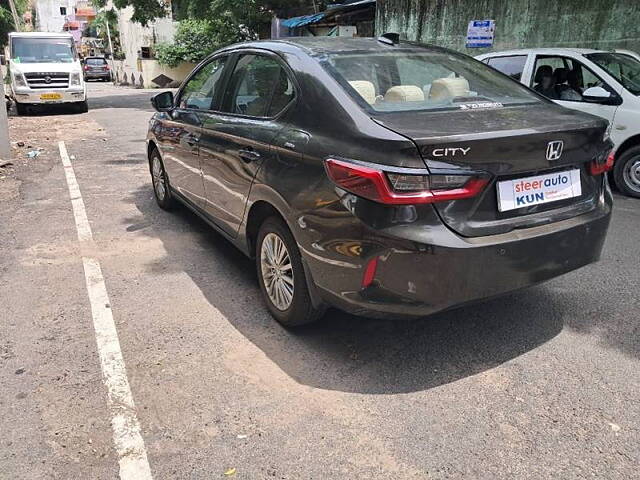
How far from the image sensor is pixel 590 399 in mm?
2746

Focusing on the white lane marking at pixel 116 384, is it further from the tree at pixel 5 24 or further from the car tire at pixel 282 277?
the tree at pixel 5 24

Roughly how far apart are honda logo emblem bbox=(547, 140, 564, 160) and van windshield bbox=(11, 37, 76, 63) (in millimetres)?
17247

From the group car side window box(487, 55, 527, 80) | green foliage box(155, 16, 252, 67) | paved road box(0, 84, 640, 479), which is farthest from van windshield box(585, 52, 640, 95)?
green foliage box(155, 16, 252, 67)

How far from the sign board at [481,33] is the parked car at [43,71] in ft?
37.0

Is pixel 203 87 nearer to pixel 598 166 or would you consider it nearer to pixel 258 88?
pixel 258 88

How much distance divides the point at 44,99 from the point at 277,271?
15.4 metres

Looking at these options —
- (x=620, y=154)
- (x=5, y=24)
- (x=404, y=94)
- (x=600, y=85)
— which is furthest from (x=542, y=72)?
(x=5, y=24)

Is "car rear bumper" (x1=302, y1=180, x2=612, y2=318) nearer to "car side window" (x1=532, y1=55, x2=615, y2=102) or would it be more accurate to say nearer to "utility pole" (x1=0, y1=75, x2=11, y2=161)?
"car side window" (x1=532, y1=55, x2=615, y2=102)

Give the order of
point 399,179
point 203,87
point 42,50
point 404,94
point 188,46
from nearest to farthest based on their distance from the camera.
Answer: point 399,179, point 404,94, point 203,87, point 42,50, point 188,46

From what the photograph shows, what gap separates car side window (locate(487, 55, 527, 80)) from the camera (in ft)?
23.6

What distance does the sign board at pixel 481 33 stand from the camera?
12305 mm

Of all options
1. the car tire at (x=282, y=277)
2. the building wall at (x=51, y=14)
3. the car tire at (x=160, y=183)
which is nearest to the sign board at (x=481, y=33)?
the car tire at (x=160, y=183)

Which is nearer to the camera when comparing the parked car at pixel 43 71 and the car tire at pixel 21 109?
the parked car at pixel 43 71

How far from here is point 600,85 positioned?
643 cm
